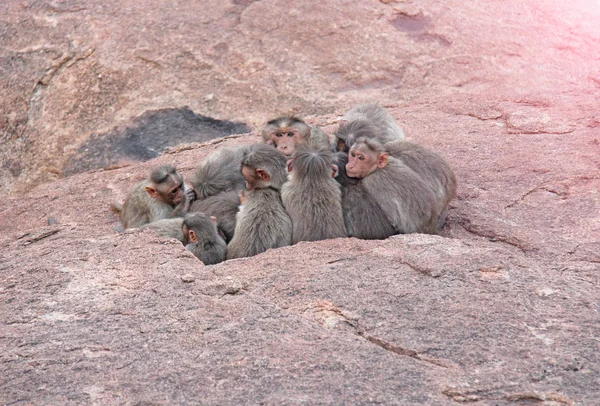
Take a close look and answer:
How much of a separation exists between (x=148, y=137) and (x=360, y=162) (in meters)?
3.85

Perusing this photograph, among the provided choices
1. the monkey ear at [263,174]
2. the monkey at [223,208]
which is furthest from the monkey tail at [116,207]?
the monkey ear at [263,174]

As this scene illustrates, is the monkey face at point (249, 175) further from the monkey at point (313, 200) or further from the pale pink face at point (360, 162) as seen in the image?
the pale pink face at point (360, 162)

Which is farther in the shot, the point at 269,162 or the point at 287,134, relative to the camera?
the point at 287,134

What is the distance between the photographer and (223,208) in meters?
6.44

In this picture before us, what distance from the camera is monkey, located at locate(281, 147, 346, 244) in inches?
230

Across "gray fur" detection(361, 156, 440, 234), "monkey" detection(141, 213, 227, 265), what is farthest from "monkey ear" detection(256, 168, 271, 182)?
"gray fur" detection(361, 156, 440, 234)

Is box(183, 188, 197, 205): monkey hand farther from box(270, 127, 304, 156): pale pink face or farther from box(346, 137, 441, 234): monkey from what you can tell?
box(346, 137, 441, 234): monkey

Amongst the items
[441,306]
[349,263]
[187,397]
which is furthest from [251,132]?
[187,397]

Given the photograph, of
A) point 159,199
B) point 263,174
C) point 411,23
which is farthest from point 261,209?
point 411,23

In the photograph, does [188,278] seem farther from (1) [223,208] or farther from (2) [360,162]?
(2) [360,162]

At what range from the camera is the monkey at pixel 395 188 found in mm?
5910

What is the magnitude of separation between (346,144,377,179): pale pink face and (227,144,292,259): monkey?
1.58ft

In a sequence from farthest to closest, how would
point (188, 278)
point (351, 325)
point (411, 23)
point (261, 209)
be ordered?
point (411, 23) → point (261, 209) → point (188, 278) → point (351, 325)

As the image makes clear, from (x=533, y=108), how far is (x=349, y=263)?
4.16 m
